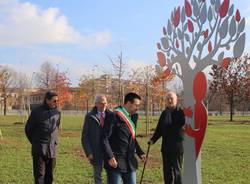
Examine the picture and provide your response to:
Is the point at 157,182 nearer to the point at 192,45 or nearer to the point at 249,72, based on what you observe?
the point at 192,45

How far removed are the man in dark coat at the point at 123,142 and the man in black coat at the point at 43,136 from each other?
1634 millimetres

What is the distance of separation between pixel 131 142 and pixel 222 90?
41306mm

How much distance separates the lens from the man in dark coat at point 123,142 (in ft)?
16.8

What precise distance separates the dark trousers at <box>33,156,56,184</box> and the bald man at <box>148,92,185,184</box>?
1.70m

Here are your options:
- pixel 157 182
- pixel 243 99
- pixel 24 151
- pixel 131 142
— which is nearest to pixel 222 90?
pixel 243 99

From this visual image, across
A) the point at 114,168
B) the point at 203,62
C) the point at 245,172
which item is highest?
the point at 203,62

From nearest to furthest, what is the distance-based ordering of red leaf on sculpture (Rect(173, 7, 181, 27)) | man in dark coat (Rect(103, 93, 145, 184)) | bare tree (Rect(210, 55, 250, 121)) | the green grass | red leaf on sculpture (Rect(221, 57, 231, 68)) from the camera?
man in dark coat (Rect(103, 93, 145, 184))
red leaf on sculpture (Rect(221, 57, 231, 68))
red leaf on sculpture (Rect(173, 7, 181, 27))
the green grass
bare tree (Rect(210, 55, 250, 121))

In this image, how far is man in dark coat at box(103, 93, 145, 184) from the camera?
511cm

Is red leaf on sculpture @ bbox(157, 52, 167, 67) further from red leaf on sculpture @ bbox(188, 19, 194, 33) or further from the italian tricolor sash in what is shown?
the italian tricolor sash

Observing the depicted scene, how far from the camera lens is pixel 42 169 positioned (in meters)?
6.47

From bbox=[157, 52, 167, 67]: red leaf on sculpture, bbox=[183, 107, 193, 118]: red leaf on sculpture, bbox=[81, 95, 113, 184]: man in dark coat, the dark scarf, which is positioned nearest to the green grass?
bbox=[183, 107, 193, 118]: red leaf on sculpture

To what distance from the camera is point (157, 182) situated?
830 cm

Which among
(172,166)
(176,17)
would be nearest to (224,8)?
(176,17)

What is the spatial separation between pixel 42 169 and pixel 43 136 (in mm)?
534
